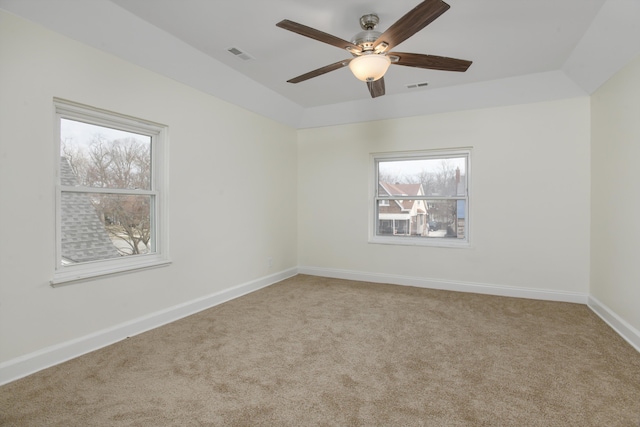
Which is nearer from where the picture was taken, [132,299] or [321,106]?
[132,299]

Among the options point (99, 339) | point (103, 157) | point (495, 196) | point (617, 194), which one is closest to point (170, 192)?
point (103, 157)

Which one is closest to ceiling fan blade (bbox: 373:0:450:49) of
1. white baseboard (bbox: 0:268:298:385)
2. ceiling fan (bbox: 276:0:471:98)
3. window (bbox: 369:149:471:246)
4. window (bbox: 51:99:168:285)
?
ceiling fan (bbox: 276:0:471:98)

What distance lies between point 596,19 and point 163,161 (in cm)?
386

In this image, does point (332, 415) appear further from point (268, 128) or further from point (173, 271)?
point (268, 128)

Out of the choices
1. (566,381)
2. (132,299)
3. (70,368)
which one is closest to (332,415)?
(566,381)

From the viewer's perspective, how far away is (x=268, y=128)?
4.46 m

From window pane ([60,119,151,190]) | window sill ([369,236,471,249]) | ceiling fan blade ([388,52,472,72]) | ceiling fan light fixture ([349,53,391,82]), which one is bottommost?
window sill ([369,236,471,249])

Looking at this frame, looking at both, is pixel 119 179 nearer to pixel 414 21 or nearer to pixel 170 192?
pixel 170 192

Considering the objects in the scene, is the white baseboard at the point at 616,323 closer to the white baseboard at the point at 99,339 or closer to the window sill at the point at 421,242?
the window sill at the point at 421,242

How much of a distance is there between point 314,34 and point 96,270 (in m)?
2.44

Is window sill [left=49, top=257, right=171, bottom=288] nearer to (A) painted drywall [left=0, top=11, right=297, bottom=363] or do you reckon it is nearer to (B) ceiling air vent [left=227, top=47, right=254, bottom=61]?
(A) painted drywall [left=0, top=11, right=297, bottom=363]

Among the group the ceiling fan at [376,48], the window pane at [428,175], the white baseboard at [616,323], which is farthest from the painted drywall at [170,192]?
the white baseboard at [616,323]

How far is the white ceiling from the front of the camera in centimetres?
236

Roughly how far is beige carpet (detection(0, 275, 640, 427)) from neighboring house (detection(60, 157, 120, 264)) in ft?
2.51
